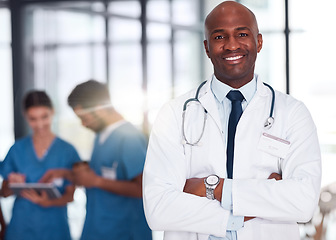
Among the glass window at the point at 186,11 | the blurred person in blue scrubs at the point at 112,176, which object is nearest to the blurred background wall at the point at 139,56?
the glass window at the point at 186,11

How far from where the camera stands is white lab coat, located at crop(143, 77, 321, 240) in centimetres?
142

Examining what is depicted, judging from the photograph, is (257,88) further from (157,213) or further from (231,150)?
(157,213)

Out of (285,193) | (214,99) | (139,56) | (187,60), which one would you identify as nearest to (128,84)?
(139,56)

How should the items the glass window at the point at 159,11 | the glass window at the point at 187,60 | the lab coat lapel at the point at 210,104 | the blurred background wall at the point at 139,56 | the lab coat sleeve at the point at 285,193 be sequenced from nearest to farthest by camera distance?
the lab coat sleeve at the point at 285,193 → the lab coat lapel at the point at 210,104 → the blurred background wall at the point at 139,56 → the glass window at the point at 187,60 → the glass window at the point at 159,11

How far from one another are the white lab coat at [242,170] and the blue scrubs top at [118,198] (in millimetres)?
1020

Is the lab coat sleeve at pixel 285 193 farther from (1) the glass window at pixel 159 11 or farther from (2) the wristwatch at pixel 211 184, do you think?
(1) the glass window at pixel 159 11

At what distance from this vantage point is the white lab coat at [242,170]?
1420mm

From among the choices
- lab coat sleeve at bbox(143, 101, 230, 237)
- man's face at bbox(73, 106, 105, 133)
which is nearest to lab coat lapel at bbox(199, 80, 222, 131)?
lab coat sleeve at bbox(143, 101, 230, 237)

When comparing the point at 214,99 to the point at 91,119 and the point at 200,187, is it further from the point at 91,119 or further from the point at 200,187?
the point at 91,119

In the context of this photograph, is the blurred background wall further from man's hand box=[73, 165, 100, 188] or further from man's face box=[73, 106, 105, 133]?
man's face box=[73, 106, 105, 133]

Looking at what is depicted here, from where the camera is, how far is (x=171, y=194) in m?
1.46

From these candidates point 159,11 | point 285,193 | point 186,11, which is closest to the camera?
point 285,193

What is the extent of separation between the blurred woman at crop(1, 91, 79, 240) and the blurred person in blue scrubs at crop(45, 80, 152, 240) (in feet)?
0.54

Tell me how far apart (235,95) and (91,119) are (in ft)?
4.52
